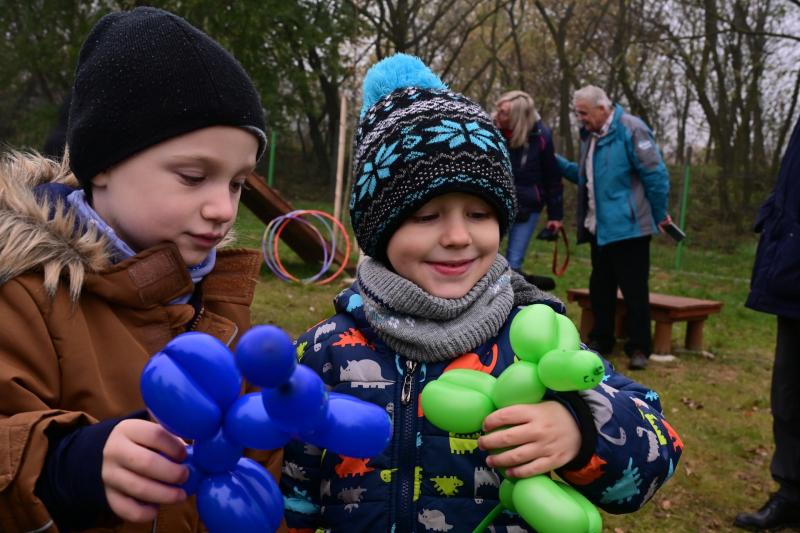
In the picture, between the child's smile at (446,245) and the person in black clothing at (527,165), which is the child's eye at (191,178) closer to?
the child's smile at (446,245)

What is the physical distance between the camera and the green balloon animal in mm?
1122

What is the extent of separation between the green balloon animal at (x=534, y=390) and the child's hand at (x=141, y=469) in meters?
0.44

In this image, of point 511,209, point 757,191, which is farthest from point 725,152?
point 511,209

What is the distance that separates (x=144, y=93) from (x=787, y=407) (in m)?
3.14

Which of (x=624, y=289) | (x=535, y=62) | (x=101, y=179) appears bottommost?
(x=624, y=289)

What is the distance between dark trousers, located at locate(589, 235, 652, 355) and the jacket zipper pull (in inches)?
184

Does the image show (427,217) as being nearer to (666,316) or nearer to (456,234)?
(456,234)

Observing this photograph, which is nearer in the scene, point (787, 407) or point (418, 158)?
point (418, 158)

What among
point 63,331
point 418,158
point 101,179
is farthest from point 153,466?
point 418,158

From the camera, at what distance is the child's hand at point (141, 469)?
960 mm

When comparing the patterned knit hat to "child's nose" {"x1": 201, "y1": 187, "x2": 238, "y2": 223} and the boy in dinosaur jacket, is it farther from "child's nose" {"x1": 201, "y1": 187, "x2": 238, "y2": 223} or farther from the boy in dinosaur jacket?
"child's nose" {"x1": 201, "y1": 187, "x2": 238, "y2": 223}

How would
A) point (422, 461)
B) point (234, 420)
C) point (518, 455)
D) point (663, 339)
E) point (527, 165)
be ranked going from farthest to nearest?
point (527, 165), point (663, 339), point (422, 461), point (518, 455), point (234, 420)

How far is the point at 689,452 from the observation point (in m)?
4.37

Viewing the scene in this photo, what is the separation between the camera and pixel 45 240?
1271mm
